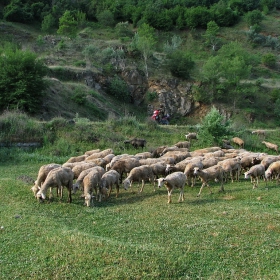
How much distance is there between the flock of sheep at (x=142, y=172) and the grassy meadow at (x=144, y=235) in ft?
1.87

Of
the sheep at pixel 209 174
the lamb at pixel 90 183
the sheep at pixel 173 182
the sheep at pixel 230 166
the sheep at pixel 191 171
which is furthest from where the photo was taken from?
the sheep at pixel 230 166

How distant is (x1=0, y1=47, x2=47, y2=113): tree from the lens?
35.5 metres

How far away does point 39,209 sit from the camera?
15109 mm

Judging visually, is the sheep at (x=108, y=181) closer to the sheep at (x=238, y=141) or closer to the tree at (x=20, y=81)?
the sheep at (x=238, y=141)

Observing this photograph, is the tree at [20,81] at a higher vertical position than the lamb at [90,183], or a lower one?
higher

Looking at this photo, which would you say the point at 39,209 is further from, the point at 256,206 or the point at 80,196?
the point at 256,206

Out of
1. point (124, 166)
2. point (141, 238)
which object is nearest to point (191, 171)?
point (124, 166)

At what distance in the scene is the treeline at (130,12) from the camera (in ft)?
271

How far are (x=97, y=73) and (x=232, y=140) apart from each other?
27.5 m

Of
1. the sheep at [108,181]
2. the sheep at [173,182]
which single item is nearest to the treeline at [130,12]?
the sheep at [108,181]

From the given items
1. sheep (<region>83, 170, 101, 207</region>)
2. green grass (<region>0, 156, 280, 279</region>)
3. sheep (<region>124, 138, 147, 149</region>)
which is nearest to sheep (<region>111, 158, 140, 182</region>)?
sheep (<region>83, 170, 101, 207</region>)

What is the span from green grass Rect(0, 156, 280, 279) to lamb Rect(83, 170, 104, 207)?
1.65 ft

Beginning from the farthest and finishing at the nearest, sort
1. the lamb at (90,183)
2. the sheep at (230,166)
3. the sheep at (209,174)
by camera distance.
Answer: the sheep at (230,166) → the sheep at (209,174) → the lamb at (90,183)

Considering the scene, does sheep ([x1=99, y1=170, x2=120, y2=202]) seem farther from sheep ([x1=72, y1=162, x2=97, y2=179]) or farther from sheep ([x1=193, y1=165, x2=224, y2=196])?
sheep ([x1=193, y1=165, x2=224, y2=196])
